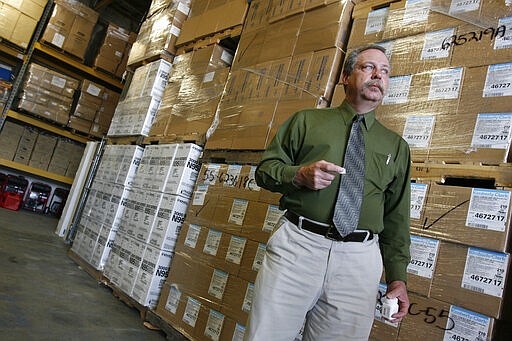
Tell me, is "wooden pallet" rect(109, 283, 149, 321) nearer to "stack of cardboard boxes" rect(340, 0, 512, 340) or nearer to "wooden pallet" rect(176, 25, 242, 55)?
"stack of cardboard boxes" rect(340, 0, 512, 340)

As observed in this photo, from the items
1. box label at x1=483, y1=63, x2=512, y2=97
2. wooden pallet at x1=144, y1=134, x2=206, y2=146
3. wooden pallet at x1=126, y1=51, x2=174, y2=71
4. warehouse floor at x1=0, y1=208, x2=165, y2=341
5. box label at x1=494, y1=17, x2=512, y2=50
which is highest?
wooden pallet at x1=126, y1=51, x2=174, y2=71

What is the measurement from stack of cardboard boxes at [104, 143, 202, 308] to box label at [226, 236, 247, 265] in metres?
0.89

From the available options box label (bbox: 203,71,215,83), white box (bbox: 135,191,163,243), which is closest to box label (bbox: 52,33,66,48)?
box label (bbox: 203,71,215,83)

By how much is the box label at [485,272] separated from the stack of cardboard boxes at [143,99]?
3939mm

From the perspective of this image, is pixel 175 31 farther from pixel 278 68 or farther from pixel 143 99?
pixel 278 68

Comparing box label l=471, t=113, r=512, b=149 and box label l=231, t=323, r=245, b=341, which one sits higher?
box label l=471, t=113, r=512, b=149

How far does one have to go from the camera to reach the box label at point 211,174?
3.46m

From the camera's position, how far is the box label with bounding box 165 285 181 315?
3.32 m

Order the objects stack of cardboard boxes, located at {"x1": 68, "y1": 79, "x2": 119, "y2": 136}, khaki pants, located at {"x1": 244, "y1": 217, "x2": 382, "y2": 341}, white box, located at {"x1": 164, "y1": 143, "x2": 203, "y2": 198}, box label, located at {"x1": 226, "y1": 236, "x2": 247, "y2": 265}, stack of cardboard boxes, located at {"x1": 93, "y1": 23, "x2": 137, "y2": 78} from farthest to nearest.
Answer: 1. stack of cardboard boxes, located at {"x1": 93, "y1": 23, "x2": 137, "y2": 78}
2. stack of cardboard boxes, located at {"x1": 68, "y1": 79, "x2": 119, "y2": 136}
3. white box, located at {"x1": 164, "y1": 143, "x2": 203, "y2": 198}
4. box label, located at {"x1": 226, "y1": 236, "x2": 247, "y2": 265}
5. khaki pants, located at {"x1": 244, "y1": 217, "x2": 382, "y2": 341}

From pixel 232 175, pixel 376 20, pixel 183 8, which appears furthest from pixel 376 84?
pixel 183 8

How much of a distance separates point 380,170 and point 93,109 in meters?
7.36

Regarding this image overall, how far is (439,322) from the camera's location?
179 centimetres

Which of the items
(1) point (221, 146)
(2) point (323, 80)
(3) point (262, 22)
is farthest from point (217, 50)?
(2) point (323, 80)

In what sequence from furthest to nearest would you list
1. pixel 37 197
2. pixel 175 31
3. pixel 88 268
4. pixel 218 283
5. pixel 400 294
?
pixel 37 197, pixel 175 31, pixel 88 268, pixel 218 283, pixel 400 294
